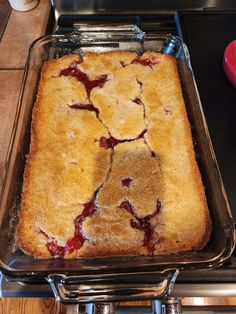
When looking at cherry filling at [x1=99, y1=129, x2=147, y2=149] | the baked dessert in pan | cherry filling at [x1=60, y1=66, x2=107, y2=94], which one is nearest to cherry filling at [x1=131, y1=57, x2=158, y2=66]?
the baked dessert in pan

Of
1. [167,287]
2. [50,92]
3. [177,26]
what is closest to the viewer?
[167,287]

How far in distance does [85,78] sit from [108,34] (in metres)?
0.18

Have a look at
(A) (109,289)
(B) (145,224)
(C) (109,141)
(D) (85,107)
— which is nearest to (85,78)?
(D) (85,107)

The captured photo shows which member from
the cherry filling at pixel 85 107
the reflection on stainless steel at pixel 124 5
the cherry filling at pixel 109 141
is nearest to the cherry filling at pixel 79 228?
the cherry filling at pixel 109 141

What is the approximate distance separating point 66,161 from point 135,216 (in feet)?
0.72

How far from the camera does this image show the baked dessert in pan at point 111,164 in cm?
68

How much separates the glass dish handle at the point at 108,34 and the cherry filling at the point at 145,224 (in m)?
0.54

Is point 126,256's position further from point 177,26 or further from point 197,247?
point 177,26

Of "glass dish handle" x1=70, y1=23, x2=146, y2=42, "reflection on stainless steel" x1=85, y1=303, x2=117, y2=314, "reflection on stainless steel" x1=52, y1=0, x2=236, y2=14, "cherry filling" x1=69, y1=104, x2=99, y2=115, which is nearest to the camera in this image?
"reflection on stainless steel" x1=85, y1=303, x2=117, y2=314

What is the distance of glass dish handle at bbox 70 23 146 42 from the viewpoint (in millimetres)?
973

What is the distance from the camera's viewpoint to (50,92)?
2.93 feet

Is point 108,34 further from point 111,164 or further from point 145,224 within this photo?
point 145,224

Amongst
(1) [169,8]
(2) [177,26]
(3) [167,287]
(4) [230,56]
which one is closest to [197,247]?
(3) [167,287]

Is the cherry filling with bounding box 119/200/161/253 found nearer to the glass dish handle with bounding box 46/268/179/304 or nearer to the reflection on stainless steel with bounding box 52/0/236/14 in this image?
the glass dish handle with bounding box 46/268/179/304
